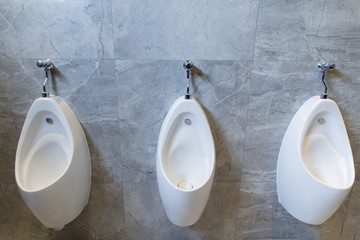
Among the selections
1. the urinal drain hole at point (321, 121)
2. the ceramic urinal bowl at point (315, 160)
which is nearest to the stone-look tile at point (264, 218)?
the ceramic urinal bowl at point (315, 160)

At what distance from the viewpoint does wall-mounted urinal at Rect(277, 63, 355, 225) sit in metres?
1.09

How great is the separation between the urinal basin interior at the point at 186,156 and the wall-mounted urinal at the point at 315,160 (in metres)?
0.41

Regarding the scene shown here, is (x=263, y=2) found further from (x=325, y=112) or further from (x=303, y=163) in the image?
(x=303, y=163)

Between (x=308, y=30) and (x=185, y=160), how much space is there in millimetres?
815

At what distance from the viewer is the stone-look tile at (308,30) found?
3.50 ft

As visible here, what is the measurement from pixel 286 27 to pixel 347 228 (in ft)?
3.90

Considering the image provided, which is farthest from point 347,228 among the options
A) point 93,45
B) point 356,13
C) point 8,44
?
point 8,44

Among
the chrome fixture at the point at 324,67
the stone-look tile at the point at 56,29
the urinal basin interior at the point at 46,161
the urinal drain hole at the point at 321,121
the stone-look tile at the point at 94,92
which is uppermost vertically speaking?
the stone-look tile at the point at 56,29

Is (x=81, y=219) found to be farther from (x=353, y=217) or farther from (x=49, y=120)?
(x=353, y=217)

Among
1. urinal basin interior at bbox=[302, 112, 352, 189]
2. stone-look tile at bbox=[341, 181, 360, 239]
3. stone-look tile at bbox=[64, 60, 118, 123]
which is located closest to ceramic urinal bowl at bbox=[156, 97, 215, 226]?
stone-look tile at bbox=[64, 60, 118, 123]

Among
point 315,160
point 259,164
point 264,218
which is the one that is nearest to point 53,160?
point 259,164

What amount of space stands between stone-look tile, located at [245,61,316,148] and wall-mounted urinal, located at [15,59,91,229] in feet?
2.70

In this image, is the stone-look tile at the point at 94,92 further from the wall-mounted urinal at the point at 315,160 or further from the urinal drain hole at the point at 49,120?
the wall-mounted urinal at the point at 315,160

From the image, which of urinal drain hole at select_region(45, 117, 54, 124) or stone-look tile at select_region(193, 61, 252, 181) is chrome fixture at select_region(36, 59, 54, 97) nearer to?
urinal drain hole at select_region(45, 117, 54, 124)
